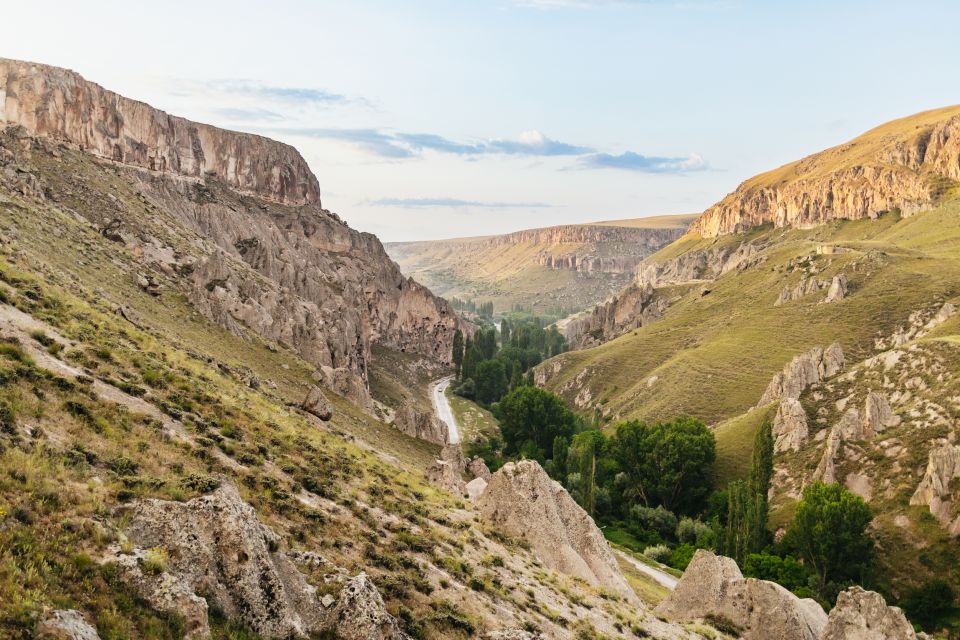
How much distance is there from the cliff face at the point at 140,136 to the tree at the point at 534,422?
75.8 meters

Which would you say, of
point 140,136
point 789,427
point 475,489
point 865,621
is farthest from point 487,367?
point 865,621

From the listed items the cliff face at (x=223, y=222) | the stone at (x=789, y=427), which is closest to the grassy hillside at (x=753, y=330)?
the stone at (x=789, y=427)

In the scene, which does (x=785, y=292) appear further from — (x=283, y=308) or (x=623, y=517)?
(x=283, y=308)

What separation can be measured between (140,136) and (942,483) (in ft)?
400

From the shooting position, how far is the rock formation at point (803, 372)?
74.1m

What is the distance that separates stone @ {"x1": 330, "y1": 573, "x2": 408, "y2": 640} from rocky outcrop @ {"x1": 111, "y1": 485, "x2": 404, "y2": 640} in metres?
0.02

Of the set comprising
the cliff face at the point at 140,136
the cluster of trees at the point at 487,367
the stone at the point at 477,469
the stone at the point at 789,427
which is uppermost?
the cliff face at the point at 140,136

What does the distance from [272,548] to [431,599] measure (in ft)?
15.1

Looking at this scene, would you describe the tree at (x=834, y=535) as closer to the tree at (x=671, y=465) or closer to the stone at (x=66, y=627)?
the tree at (x=671, y=465)

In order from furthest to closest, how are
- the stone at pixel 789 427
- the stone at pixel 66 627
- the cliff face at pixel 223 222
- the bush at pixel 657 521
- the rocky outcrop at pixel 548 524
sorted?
1. the cliff face at pixel 223 222
2. the bush at pixel 657 521
3. the stone at pixel 789 427
4. the rocky outcrop at pixel 548 524
5. the stone at pixel 66 627

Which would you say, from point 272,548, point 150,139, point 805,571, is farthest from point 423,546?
point 150,139

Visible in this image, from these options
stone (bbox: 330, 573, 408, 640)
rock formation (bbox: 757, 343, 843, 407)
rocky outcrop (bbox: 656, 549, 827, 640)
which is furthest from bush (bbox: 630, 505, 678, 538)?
stone (bbox: 330, 573, 408, 640)

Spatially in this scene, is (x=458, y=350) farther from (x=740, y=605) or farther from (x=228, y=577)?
(x=228, y=577)

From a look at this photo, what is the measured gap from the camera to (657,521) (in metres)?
66.6
